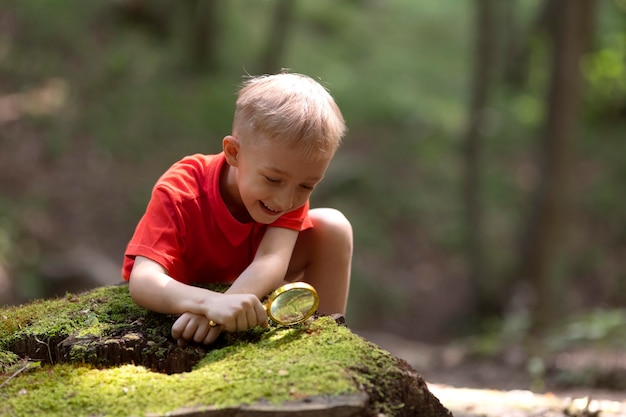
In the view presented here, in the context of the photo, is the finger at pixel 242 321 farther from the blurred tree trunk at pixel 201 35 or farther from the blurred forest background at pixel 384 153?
the blurred tree trunk at pixel 201 35

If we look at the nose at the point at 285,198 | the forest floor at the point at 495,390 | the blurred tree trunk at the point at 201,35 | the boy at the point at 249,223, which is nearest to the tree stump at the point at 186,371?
the boy at the point at 249,223

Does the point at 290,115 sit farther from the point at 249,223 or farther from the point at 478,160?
the point at 478,160

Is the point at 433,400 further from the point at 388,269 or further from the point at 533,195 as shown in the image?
the point at 388,269

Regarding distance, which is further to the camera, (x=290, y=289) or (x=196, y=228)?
(x=196, y=228)

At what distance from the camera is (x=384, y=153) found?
1274cm

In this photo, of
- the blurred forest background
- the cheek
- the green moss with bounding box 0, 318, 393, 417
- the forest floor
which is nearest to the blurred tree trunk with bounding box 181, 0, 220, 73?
the blurred forest background

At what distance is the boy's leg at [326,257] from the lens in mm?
3471

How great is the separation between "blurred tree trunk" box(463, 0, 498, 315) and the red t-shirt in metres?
6.57

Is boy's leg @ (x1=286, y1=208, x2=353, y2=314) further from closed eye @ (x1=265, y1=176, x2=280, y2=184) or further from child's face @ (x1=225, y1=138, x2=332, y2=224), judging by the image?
closed eye @ (x1=265, y1=176, x2=280, y2=184)

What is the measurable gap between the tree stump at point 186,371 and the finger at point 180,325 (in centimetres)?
5

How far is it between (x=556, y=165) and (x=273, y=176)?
6.18m

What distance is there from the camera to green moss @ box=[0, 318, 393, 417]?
7.78 feet

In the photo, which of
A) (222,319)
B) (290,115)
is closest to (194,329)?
(222,319)

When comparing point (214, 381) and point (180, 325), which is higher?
point (180, 325)
